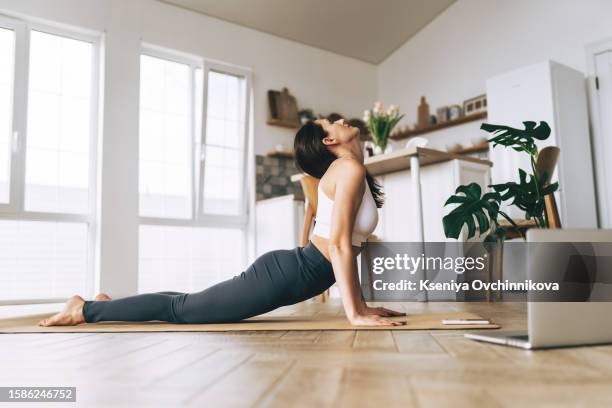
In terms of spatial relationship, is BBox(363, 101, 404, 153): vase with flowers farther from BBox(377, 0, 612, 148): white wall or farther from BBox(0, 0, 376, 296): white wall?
BBox(0, 0, 376, 296): white wall

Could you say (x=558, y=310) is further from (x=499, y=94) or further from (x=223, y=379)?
(x=499, y=94)

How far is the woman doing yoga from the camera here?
196cm

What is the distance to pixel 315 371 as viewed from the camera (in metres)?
1.15

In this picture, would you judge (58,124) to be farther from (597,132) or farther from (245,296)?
(597,132)

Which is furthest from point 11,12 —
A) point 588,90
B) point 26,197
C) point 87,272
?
point 588,90

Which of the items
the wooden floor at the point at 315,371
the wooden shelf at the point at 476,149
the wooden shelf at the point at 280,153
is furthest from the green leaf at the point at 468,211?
the wooden shelf at the point at 280,153

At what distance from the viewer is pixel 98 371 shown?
122 centimetres

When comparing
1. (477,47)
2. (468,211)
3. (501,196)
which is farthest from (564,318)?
(477,47)

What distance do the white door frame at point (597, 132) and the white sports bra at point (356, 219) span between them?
10.7ft

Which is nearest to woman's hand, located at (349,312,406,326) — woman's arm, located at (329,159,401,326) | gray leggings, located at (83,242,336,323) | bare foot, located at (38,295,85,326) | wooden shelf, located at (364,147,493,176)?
woman's arm, located at (329,159,401,326)

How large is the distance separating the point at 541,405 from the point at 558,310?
62 cm

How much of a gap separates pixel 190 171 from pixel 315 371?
4345mm

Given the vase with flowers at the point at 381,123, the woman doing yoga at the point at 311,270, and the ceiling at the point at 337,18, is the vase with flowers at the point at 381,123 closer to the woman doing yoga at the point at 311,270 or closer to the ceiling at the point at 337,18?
the woman doing yoga at the point at 311,270

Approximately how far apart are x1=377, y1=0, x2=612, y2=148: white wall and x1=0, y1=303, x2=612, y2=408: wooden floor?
4106mm
